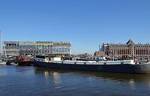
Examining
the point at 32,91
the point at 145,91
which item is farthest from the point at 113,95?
the point at 32,91

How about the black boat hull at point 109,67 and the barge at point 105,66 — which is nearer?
the black boat hull at point 109,67

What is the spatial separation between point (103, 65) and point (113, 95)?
1886 inches

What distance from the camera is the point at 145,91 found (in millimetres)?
47656

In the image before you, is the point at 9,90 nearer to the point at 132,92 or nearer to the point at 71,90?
the point at 71,90

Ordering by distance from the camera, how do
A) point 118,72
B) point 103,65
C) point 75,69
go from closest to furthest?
1. point 118,72
2. point 103,65
3. point 75,69

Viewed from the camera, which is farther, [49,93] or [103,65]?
[103,65]

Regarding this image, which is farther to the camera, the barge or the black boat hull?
the barge

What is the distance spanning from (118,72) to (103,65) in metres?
6.84

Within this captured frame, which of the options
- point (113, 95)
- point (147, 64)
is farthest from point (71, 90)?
point (147, 64)

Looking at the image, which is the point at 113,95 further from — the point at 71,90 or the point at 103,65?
the point at 103,65

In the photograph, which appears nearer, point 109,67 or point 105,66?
point 109,67

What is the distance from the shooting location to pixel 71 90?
4850 centimetres

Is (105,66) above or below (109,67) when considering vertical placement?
above

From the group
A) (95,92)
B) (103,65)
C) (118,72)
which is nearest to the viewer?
(95,92)
